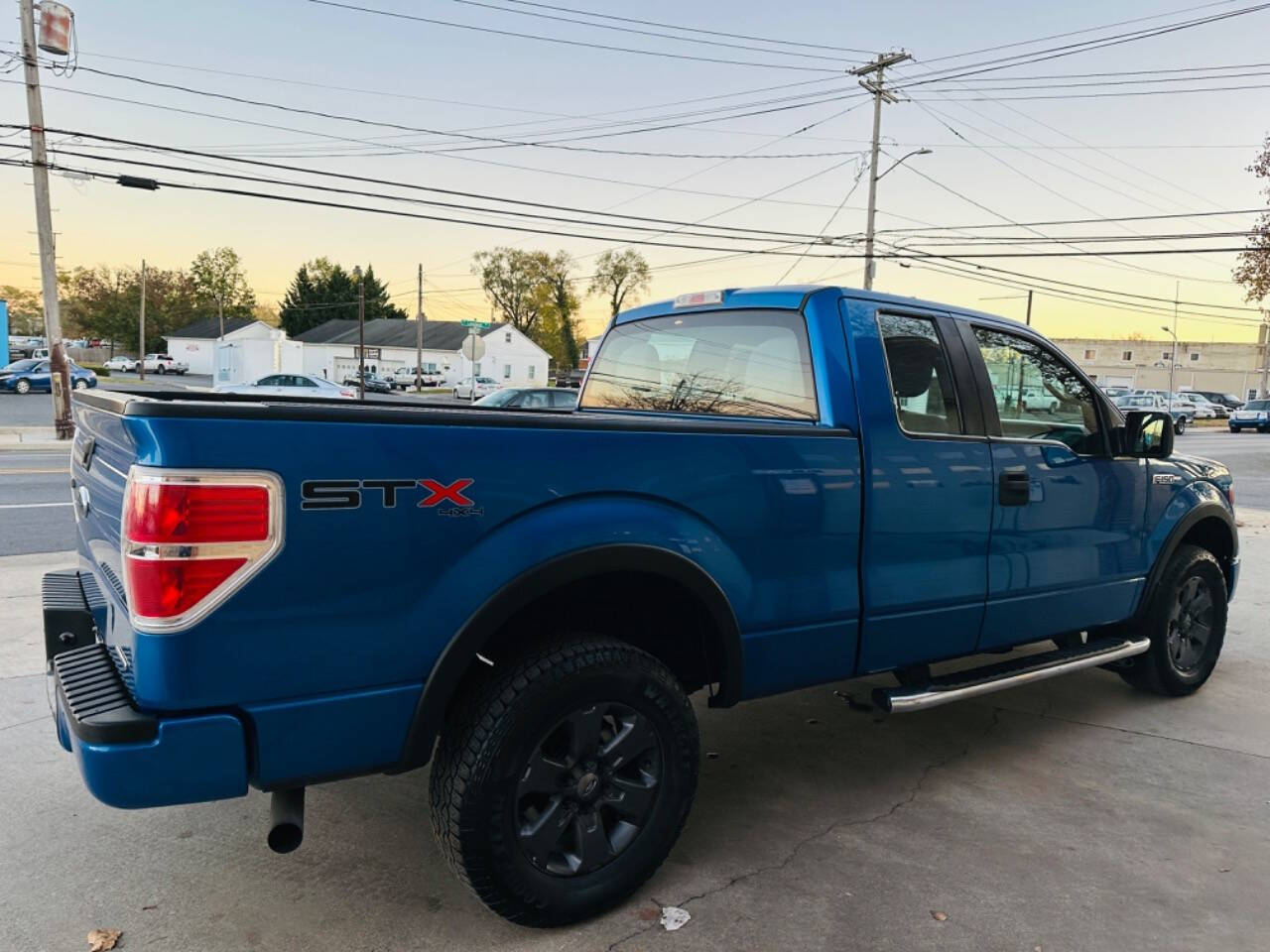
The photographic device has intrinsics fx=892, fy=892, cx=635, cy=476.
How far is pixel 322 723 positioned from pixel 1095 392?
3.65m

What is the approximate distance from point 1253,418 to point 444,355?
182 feet

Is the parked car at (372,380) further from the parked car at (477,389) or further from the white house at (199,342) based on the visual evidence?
the white house at (199,342)

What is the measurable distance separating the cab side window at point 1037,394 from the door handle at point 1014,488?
215 millimetres

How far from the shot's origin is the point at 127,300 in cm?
8981

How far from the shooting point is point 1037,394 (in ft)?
13.2

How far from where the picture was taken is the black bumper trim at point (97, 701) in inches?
79.2

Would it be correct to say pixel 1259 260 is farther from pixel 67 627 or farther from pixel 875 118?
pixel 67 627

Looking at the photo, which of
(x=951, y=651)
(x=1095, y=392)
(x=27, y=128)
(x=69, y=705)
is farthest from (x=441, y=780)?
(x=27, y=128)

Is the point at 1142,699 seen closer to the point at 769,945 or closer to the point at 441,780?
the point at 769,945

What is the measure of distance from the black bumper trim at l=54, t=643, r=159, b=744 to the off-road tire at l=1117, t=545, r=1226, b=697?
14.7 feet

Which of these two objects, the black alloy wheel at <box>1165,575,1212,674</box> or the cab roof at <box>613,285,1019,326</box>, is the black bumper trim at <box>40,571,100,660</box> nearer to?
the cab roof at <box>613,285,1019,326</box>

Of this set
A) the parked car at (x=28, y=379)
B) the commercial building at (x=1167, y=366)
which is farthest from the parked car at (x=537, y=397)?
the commercial building at (x=1167, y=366)

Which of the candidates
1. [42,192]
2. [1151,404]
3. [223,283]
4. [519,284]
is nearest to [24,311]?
[223,283]

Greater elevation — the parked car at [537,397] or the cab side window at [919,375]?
the cab side window at [919,375]
